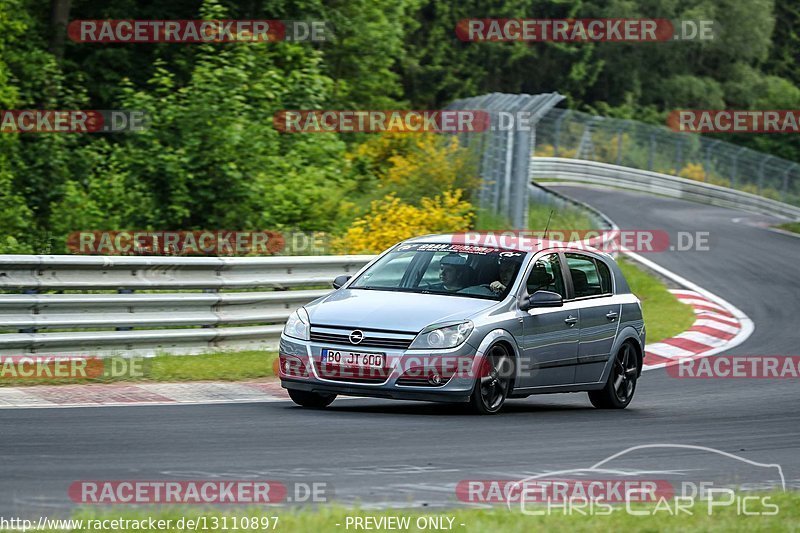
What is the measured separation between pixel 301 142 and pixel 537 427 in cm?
1605

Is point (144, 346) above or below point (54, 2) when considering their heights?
below

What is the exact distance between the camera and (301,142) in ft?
85.4

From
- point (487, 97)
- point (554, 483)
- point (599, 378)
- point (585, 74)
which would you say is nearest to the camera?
point (554, 483)

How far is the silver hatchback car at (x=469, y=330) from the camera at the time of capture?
1077 centimetres

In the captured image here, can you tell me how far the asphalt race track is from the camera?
7742 millimetres

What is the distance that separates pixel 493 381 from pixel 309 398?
5.09ft

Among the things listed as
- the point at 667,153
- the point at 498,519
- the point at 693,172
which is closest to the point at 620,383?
the point at 498,519

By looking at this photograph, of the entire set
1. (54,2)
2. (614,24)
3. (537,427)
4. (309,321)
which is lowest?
(537,427)

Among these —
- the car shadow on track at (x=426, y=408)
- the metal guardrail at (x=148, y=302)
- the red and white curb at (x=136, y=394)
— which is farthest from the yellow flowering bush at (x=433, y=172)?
the red and white curb at (x=136, y=394)

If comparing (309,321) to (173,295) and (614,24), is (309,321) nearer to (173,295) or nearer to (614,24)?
(173,295)

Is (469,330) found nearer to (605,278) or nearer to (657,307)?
(605,278)

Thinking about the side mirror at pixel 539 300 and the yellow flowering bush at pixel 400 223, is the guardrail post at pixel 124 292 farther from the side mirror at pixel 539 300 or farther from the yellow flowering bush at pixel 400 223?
the yellow flowering bush at pixel 400 223

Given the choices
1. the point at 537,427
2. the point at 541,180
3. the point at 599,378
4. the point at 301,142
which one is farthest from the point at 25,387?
the point at 541,180

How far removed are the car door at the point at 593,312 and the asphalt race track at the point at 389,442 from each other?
44 cm
